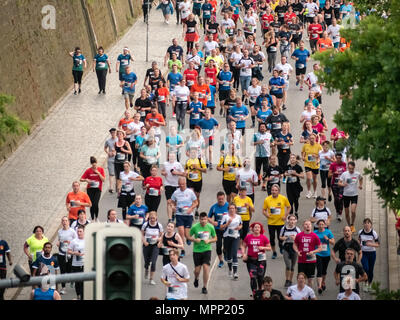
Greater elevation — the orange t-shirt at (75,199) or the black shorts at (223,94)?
the black shorts at (223,94)

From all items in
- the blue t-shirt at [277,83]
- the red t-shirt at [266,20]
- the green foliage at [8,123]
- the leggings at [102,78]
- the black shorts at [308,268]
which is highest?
the red t-shirt at [266,20]

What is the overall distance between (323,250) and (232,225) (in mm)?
1696

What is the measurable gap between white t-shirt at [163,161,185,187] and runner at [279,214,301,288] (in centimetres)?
356

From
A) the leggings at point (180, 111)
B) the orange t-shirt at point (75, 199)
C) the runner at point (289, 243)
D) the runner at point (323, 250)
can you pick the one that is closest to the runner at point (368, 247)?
the runner at point (323, 250)

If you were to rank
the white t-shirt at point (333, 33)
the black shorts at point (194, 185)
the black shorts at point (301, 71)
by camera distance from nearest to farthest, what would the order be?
the black shorts at point (194, 185) < the black shorts at point (301, 71) < the white t-shirt at point (333, 33)

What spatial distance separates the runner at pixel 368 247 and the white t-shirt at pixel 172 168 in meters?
4.52

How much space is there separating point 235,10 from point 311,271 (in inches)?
875

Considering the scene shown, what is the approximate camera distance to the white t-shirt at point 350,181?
858 inches

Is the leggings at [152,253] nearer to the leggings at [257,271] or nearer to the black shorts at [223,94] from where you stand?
the leggings at [257,271]

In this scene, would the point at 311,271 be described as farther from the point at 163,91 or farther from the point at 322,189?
the point at 163,91

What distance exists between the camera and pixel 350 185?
21.9 metres

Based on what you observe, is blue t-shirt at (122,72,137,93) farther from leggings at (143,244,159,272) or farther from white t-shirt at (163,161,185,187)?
leggings at (143,244,159,272)
